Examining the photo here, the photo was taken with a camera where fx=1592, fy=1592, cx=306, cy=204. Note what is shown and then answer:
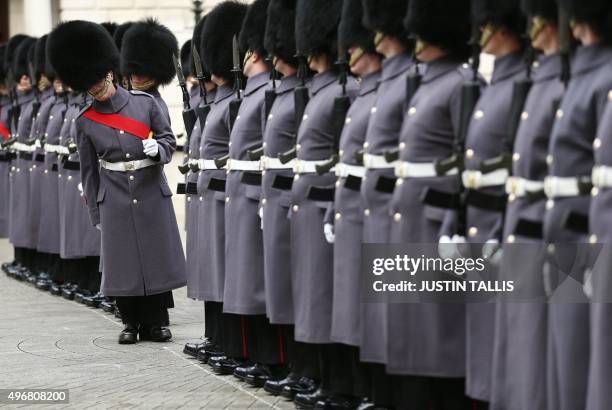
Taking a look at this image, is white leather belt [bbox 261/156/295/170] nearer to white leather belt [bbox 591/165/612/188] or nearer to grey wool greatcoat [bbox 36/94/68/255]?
white leather belt [bbox 591/165/612/188]

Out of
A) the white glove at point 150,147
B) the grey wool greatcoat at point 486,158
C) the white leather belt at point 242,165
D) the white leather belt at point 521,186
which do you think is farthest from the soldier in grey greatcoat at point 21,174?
the white leather belt at point 521,186

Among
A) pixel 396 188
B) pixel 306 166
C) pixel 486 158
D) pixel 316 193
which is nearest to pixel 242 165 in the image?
pixel 306 166

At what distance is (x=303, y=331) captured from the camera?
6.94m

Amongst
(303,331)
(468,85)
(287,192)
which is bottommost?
(303,331)

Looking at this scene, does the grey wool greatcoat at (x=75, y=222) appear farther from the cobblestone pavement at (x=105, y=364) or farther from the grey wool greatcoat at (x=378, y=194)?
the grey wool greatcoat at (x=378, y=194)

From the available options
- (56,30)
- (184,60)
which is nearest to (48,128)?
(184,60)

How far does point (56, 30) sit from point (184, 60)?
2083 mm

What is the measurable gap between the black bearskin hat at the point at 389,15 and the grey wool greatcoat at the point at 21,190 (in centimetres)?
818

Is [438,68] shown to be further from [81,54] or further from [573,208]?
[81,54]

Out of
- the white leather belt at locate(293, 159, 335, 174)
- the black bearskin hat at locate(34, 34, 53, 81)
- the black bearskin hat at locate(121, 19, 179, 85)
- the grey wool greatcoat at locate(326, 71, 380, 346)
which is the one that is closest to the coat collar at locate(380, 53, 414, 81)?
the grey wool greatcoat at locate(326, 71, 380, 346)

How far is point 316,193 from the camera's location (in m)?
6.95

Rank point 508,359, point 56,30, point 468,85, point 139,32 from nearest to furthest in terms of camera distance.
A: point 508,359, point 468,85, point 56,30, point 139,32

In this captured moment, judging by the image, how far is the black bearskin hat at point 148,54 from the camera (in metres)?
11.3

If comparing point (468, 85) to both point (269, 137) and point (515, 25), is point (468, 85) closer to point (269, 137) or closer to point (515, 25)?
point (515, 25)
